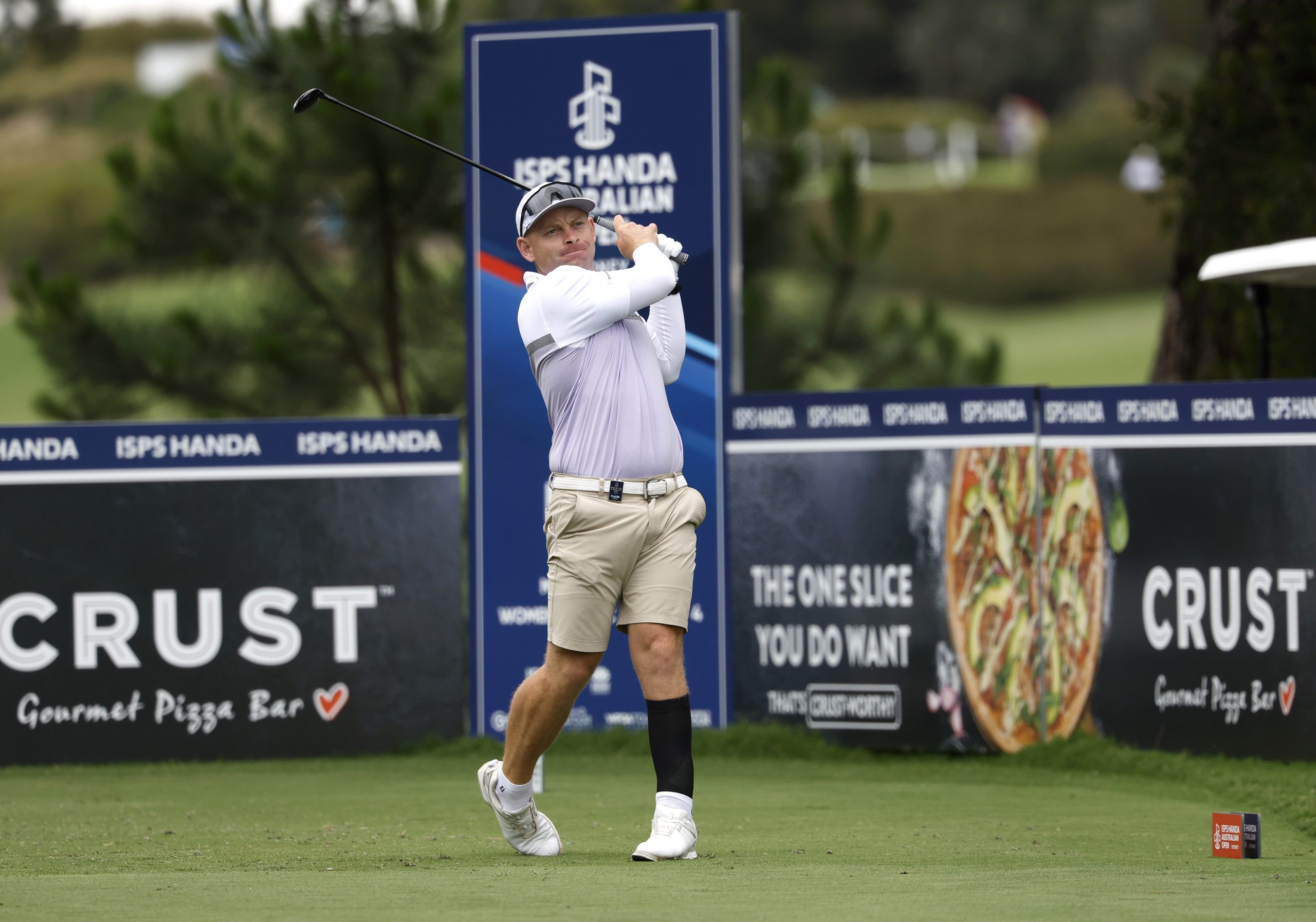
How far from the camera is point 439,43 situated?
1284 cm

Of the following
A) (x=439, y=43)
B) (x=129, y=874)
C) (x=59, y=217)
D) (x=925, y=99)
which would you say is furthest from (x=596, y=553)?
(x=925, y=99)

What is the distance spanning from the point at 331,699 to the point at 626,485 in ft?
12.2

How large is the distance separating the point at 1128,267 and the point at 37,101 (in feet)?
85.3

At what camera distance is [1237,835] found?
5.50 meters

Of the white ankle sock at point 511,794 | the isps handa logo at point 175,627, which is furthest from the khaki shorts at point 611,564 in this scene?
the isps handa logo at point 175,627

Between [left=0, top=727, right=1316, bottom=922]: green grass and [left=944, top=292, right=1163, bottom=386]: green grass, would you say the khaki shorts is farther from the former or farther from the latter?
[left=944, top=292, right=1163, bottom=386]: green grass

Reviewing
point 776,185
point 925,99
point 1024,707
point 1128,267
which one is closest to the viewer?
point 1024,707

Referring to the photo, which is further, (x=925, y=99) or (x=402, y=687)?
(x=925, y=99)

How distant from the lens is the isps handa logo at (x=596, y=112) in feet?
29.0

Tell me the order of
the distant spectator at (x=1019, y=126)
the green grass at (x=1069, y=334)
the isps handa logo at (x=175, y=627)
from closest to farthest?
the isps handa logo at (x=175, y=627)
the green grass at (x=1069, y=334)
the distant spectator at (x=1019, y=126)

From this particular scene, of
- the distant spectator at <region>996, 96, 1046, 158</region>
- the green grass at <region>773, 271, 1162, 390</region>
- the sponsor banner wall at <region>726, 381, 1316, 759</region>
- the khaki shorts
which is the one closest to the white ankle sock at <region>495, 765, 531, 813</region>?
the khaki shorts

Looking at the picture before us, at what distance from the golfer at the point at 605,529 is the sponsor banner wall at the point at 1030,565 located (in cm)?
313

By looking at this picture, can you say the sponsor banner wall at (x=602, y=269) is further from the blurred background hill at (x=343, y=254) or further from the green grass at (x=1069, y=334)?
the green grass at (x=1069, y=334)

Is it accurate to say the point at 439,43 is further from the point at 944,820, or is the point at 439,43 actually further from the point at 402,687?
the point at 944,820
